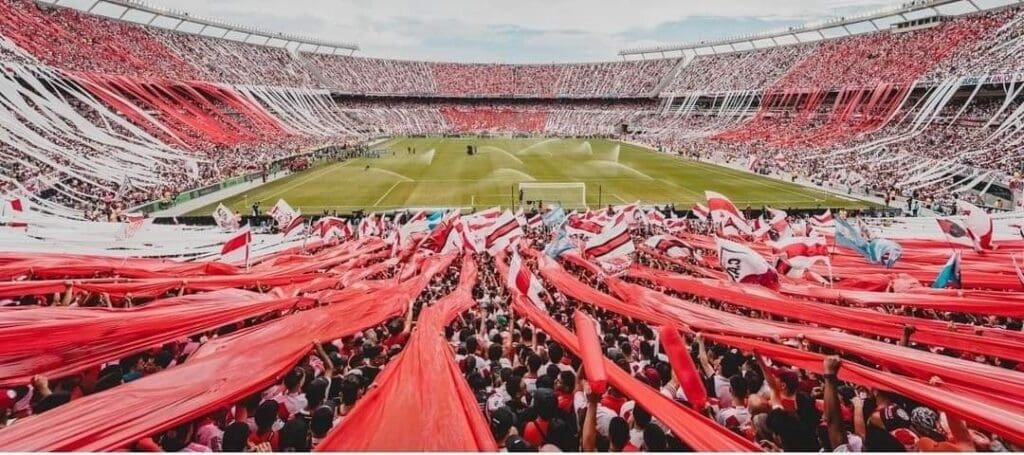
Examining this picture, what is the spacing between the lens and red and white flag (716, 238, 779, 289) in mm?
7840

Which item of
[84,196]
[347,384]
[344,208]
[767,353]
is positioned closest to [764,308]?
[767,353]

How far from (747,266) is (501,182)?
36.0 metres

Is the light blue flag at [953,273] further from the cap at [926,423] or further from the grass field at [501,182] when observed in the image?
the grass field at [501,182]

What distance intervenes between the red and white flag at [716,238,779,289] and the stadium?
3 centimetres

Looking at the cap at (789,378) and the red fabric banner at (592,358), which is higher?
the red fabric banner at (592,358)

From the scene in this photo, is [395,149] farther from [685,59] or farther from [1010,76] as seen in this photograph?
Result: [685,59]

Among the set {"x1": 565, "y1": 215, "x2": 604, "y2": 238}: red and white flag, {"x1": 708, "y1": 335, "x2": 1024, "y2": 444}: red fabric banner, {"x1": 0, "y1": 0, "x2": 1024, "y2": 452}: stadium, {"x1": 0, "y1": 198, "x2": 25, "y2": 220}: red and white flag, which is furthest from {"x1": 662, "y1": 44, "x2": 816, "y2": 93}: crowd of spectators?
{"x1": 708, "y1": 335, "x2": 1024, "y2": 444}: red fabric banner

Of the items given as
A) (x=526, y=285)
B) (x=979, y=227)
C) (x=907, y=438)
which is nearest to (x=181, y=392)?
(x=526, y=285)

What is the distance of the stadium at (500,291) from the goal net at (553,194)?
0.93 feet

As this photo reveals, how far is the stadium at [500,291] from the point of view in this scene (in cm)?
450

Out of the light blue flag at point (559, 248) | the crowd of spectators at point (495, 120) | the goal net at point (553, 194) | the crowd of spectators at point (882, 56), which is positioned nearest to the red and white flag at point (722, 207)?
the light blue flag at point (559, 248)

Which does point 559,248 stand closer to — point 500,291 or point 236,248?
point 500,291

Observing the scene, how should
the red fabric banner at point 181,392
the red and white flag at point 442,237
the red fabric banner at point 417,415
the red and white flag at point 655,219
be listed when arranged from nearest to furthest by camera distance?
the red fabric banner at point 181,392 < the red fabric banner at point 417,415 < the red and white flag at point 442,237 < the red and white flag at point 655,219

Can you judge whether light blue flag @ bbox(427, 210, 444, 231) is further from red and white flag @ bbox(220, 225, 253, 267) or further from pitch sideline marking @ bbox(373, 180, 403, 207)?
pitch sideline marking @ bbox(373, 180, 403, 207)
